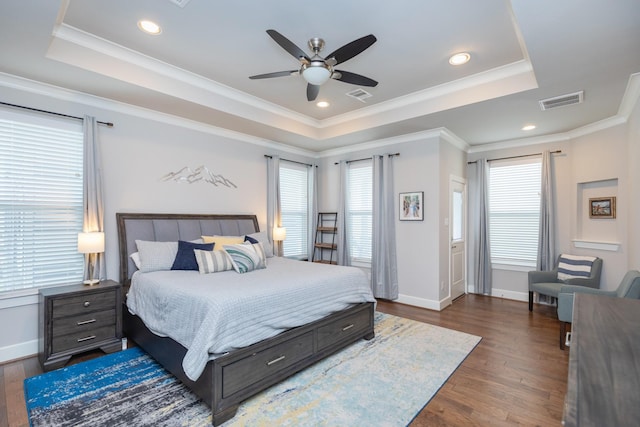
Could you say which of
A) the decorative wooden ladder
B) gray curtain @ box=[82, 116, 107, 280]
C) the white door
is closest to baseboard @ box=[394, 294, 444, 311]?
the white door

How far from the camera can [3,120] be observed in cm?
294

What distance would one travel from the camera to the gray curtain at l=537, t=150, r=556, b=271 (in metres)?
4.73

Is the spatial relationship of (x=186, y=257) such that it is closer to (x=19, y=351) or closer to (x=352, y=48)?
(x=19, y=351)

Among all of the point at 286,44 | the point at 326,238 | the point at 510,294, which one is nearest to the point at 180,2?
the point at 286,44

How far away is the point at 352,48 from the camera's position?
231cm

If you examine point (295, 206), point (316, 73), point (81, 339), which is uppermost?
→ point (316, 73)

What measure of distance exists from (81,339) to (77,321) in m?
0.18

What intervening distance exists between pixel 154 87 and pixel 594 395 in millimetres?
3845

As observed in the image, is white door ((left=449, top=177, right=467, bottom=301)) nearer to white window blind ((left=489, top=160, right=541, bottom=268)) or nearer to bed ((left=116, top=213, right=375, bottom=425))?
white window blind ((left=489, top=160, right=541, bottom=268))

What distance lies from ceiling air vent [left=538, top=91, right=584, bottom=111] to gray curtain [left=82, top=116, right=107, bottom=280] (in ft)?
16.1

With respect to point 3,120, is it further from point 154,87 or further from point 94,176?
point 154,87

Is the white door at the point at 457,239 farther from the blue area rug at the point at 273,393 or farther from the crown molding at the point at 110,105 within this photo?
the crown molding at the point at 110,105

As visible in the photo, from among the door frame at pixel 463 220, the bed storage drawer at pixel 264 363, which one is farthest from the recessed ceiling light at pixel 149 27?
the door frame at pixel 463 220

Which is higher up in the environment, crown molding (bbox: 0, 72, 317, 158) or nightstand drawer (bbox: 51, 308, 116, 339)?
crown molding (bbox: 0, 72, 317, 158)
